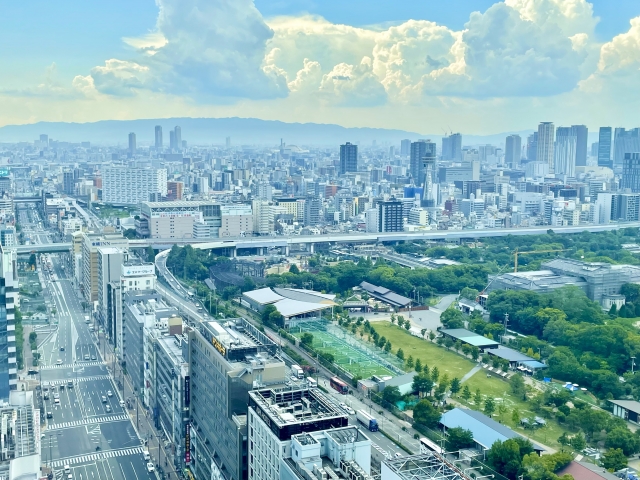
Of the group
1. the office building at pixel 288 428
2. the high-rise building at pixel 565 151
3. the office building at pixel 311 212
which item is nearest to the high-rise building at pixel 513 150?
the high-rise building at pixel 565 151

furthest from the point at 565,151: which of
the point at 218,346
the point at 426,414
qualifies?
the point at 218,346

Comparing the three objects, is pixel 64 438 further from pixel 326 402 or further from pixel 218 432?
pixel 326 402

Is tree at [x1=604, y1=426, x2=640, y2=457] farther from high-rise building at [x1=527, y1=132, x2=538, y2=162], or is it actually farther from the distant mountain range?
the distant mountain range

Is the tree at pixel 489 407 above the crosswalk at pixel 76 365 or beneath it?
above

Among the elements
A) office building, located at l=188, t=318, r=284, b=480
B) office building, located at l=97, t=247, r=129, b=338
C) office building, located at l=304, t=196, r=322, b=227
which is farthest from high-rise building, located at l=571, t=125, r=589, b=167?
office building, located at l=188, t=318, r=284, b=480

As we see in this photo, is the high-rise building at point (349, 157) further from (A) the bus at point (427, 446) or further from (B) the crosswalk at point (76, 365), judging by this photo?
(A) the bus at point (427, 446)
